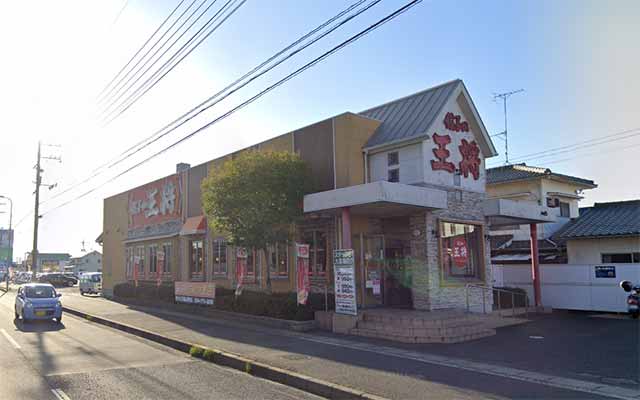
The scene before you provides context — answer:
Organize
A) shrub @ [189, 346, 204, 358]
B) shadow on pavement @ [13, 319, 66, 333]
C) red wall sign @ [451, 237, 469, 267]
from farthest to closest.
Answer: red wall sign @ [451, 237, 469, 267]
shadow on pavement @ [13, 319, 66, 333]
shrub @ [189, 346, 204, 358]

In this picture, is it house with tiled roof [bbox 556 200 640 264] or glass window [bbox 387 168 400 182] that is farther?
house with tiled roof [bbox 556 200 640 264]

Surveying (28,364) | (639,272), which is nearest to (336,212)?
(28,364)

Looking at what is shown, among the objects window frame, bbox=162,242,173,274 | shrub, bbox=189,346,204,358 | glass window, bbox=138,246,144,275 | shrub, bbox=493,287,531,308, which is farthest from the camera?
glass window, bbox=138,246,144,275

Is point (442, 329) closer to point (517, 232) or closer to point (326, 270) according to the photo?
point (326, 270)

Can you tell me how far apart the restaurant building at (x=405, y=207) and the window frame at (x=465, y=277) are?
37 mm

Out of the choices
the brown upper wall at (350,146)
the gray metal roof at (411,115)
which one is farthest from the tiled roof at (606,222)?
the brown upper wall at (350,146)

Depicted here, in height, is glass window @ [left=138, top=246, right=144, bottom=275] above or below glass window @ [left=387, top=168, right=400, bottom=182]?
below

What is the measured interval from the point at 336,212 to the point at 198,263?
1160 centimetres

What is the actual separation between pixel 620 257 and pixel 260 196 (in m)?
15.9

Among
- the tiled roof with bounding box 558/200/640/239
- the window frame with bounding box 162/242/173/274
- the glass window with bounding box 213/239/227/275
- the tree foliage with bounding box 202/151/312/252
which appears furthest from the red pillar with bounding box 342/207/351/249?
the window frame with bounding box 162/242/173/274

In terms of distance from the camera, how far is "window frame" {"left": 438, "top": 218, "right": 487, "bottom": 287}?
1755 cm

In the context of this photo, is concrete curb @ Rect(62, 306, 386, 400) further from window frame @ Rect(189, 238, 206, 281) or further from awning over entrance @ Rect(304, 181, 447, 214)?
window frame @ Rect(189, 238, 206, 281)

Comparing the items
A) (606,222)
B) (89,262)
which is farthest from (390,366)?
(89,262)

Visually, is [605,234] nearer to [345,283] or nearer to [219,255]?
[345,283]
